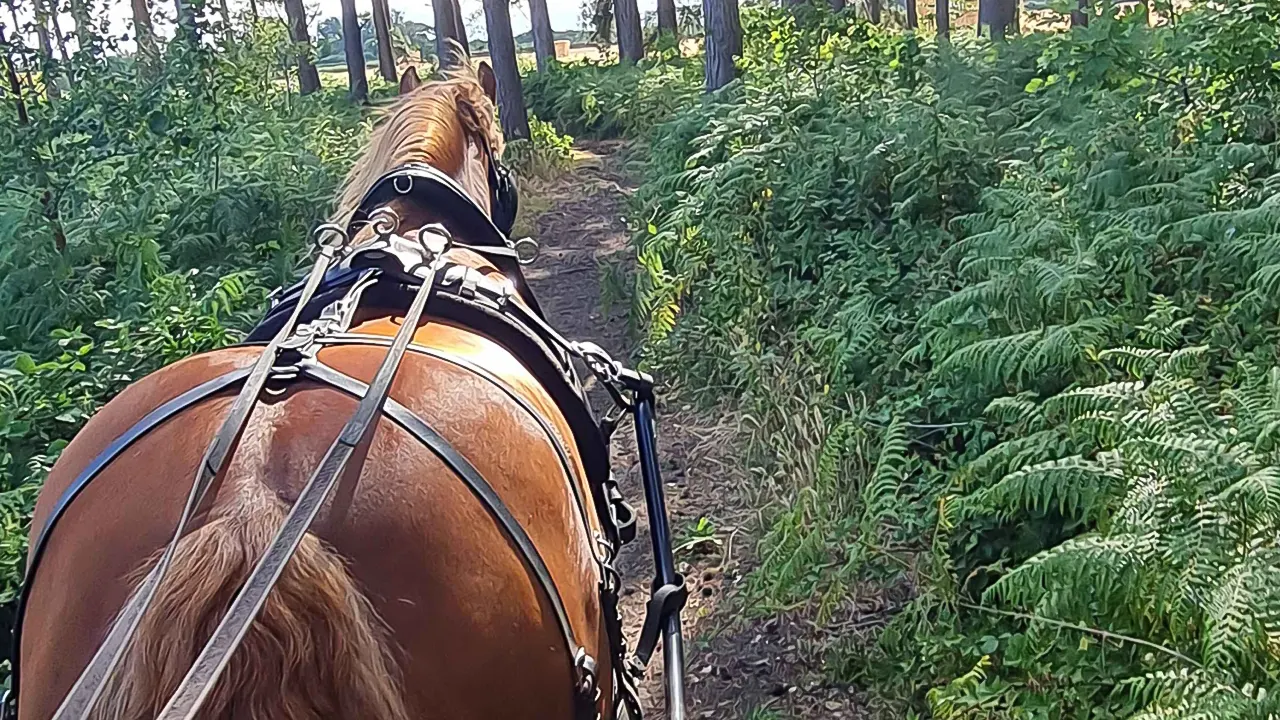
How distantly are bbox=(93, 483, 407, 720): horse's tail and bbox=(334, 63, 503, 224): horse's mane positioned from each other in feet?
6.09

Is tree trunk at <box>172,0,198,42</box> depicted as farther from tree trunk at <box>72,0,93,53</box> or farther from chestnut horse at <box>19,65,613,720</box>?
chestnut horse at <box>19,65,613,720</box>

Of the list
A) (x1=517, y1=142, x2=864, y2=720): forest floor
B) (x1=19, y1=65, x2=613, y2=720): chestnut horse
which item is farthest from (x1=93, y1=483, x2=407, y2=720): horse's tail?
(x1=517, y1=142, x2=864, y2=720): forest floor

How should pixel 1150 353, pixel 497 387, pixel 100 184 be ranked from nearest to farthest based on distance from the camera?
1. pixel 497 387
2. pixel 1150 353
3. pixel 100 184

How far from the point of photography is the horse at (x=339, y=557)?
5.04 ft

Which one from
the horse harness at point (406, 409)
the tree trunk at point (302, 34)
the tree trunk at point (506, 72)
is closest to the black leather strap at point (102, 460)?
the horse harness at point (406, 409)

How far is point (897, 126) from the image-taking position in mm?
5926

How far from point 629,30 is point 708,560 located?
1800cm

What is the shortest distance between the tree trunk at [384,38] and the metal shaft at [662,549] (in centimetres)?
1966

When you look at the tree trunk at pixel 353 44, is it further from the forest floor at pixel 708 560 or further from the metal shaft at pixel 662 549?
the metal shaft at pixel 662 549

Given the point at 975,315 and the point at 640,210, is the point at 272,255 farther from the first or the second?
the point at 975,315

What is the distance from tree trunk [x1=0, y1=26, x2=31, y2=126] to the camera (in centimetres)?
655

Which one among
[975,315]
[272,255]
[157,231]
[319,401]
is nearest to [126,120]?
[157,231]

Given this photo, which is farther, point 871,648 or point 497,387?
point 871,648

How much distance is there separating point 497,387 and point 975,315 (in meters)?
2.70
